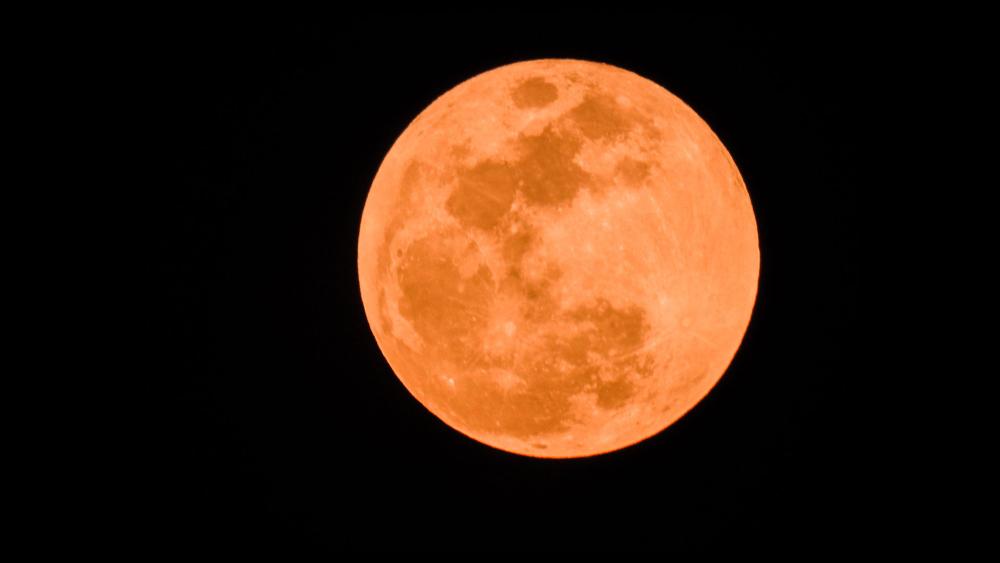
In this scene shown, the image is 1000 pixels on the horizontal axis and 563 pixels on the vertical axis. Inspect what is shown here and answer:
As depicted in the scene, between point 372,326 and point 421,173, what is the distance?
111 centimetres

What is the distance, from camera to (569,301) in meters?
2.95

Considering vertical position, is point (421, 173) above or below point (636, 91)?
below

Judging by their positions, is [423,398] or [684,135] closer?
[684,135]

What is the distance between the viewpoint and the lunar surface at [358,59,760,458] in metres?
2.95

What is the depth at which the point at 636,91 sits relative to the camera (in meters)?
3.44

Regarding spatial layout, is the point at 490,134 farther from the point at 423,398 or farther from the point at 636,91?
the point at 423,398

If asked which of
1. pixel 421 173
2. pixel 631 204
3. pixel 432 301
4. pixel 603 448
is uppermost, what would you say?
Result: pixel 421 173

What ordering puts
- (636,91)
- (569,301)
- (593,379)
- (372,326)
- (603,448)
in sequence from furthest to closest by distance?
(372,326) → (603,448) → (636,91) → (593,379) → (569,301)

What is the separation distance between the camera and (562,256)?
291 cm

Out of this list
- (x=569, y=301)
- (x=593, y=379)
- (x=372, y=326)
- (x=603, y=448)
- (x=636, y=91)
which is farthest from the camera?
(x=372, y=326)

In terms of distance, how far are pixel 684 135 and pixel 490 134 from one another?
1.00 meters

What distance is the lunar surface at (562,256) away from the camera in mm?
2945

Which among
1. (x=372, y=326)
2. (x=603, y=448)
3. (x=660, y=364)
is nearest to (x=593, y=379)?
(x=660, y=364)

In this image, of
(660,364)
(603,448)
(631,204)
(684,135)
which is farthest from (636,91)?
(603,448)
